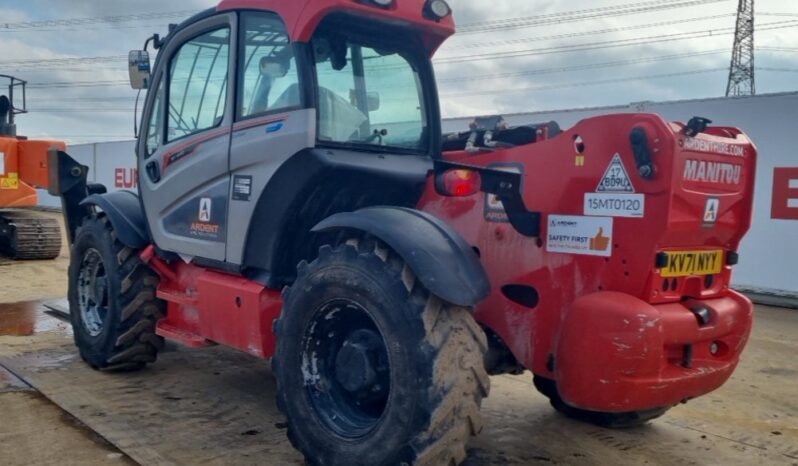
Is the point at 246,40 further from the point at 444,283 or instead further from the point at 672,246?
the point at 672,246

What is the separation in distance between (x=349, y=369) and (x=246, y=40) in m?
2.04

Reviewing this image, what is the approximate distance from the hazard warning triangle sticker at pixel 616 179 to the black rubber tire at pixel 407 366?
0.81 metres

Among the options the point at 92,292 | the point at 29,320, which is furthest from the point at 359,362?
the point at 29,320

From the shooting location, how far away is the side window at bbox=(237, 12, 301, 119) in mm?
4031

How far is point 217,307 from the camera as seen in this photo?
4348 millimetres

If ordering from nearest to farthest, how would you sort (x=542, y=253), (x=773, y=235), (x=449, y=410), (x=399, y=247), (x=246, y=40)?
1. (x=449, y=410)
2. (x=399, y=247)
3. (x=542, y=253)
4. (x=246, y=40)
5. (x=773, y=235)

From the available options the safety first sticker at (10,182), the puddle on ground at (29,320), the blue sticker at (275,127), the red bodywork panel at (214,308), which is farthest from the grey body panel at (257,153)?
the safety first sticker at (10,182)

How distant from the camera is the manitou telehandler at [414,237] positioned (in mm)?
3092

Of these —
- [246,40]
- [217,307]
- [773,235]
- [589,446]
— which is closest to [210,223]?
[217,307]

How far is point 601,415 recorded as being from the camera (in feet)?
14.5

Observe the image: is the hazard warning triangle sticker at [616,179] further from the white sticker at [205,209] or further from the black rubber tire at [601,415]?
the white sticker at [205,209]

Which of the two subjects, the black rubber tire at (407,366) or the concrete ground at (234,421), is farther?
the concrete ground at (234,421)

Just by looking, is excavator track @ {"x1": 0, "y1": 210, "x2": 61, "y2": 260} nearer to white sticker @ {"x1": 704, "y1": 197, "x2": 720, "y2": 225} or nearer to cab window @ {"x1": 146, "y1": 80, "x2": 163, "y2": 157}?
cab window @ {"x1": 146, "y1": 80, "x2": 163, "y2": 157}

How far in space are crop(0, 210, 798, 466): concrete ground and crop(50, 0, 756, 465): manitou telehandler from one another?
1.08 feet
